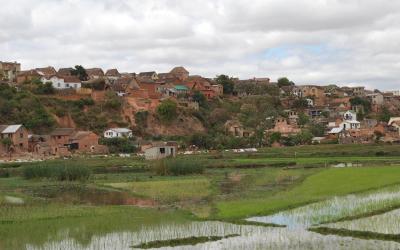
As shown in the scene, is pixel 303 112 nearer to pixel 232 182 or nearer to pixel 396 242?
pixel 232 182

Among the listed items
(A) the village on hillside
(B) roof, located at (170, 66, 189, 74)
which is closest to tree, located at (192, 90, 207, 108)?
(A) the village on hillside

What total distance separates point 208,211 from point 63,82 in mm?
76093

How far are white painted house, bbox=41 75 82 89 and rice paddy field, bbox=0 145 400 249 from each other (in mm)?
50440

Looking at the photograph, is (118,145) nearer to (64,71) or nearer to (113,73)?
(64,71)

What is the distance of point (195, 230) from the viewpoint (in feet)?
72.8

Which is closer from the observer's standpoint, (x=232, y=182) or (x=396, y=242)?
(x=396, y=242)

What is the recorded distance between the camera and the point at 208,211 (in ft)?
88.7

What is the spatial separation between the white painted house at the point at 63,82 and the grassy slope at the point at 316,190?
6334 cm

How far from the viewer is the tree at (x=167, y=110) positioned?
91438 mm

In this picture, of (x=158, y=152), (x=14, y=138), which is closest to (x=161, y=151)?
(x=158, y=152)

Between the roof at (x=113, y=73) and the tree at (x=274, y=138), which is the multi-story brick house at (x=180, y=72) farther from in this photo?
the tree at (x=274, y=138)

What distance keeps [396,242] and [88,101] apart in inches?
2987

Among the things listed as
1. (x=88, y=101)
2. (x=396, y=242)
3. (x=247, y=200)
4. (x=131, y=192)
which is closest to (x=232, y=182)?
(x=131, y=192)

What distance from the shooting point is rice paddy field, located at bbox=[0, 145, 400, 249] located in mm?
20297
